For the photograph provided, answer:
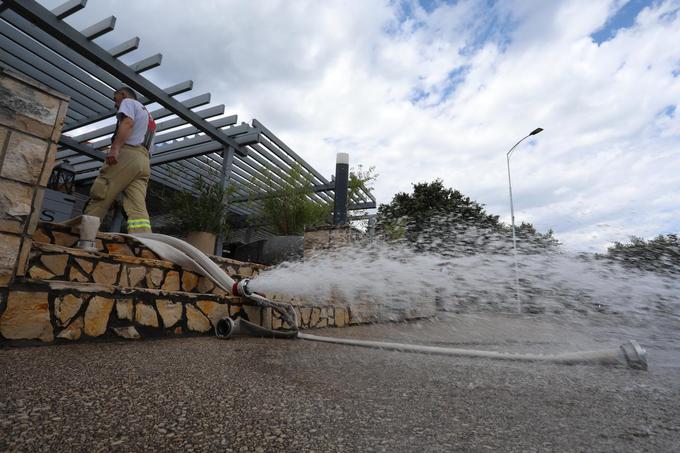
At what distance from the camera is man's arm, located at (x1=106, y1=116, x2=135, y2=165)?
3.23m

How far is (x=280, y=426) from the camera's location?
Result: 1.01 m

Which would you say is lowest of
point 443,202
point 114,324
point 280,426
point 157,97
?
point 280,426

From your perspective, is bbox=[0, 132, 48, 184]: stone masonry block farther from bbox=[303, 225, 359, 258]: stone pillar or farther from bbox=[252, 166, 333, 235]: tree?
bbox=[252, 166, 333, 235]: tree

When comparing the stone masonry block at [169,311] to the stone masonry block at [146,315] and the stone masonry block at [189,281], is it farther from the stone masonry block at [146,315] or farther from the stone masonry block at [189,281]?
the stone masonry block at [189,281]

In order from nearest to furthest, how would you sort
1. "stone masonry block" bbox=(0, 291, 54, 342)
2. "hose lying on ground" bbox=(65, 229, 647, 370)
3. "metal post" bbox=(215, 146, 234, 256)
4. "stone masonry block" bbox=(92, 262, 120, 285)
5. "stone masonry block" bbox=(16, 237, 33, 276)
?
"stone masonry block" bbox=(0, 291, 54, 342)
"stone masonry block" bbox=(16, 237, 33, 276)
"hose lying on ground" bbox=(65, 229, 647, 370)
"stone masonry block" bbox=(92, 262, 120, 285)
"metal post" bbox=(215, 146, 234, 256)

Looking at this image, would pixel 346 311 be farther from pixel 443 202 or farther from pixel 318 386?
pixel 443 202

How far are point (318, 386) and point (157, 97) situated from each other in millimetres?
6271

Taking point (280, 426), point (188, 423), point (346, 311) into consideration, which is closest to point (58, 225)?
point (188, 423)

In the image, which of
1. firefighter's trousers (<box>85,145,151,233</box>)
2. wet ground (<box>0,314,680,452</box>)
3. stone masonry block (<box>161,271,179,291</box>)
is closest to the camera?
wet ground (<box>0,314,680,452</box>)

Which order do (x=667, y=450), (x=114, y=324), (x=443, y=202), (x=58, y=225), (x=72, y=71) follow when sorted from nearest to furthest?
1. (x=667, y=450)
2. (x=114, y=324)
3. (x=58, y=225)
4. (x=72, y=71)
5. (x=443, y=202)

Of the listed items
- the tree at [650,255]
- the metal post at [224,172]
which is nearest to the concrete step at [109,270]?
the metal post at [224,172]

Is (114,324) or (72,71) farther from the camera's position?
(72,71)

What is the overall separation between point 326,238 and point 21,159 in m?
3.54

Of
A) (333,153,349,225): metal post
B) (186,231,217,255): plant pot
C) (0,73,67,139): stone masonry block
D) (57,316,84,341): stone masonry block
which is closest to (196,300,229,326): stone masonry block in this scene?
(57,316,84,341): stone masonry block
